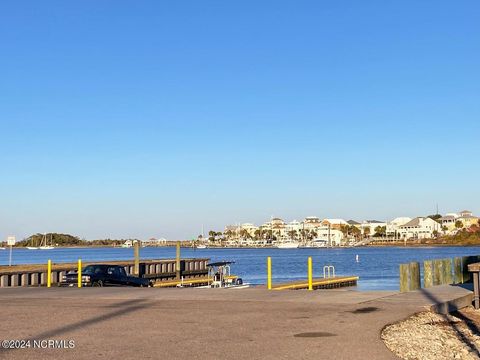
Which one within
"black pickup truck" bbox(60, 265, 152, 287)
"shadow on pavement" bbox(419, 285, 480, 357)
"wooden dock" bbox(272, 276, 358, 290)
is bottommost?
"wooden dock" bbox(272, 276, 358, 290)

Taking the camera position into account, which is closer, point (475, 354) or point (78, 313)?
point (475, 354)

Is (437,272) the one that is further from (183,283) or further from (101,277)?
(183,283)

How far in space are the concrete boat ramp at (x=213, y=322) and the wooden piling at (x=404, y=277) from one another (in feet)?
3.73

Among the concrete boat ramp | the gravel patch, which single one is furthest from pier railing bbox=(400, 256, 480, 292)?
the gravel patch

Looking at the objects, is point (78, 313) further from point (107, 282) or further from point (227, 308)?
point (107, 282)

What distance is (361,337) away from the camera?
40.5 feet

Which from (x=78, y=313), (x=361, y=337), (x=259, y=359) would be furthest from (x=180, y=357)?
(x=78, y=313)

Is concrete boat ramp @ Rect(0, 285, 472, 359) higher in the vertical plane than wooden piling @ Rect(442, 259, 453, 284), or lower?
lower

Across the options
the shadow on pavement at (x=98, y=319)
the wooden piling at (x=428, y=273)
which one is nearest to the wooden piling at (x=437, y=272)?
the wooden piling at (x=428, y=273)

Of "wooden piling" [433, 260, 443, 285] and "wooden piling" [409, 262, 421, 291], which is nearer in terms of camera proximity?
"wooden piling" [409, 262, 421, 291]

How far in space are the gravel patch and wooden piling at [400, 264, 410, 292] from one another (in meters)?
6.62

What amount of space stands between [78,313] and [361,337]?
7822 mm

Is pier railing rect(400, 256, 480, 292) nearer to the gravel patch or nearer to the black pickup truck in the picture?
the gravel patch

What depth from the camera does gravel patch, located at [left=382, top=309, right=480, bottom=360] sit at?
11.4 meters
